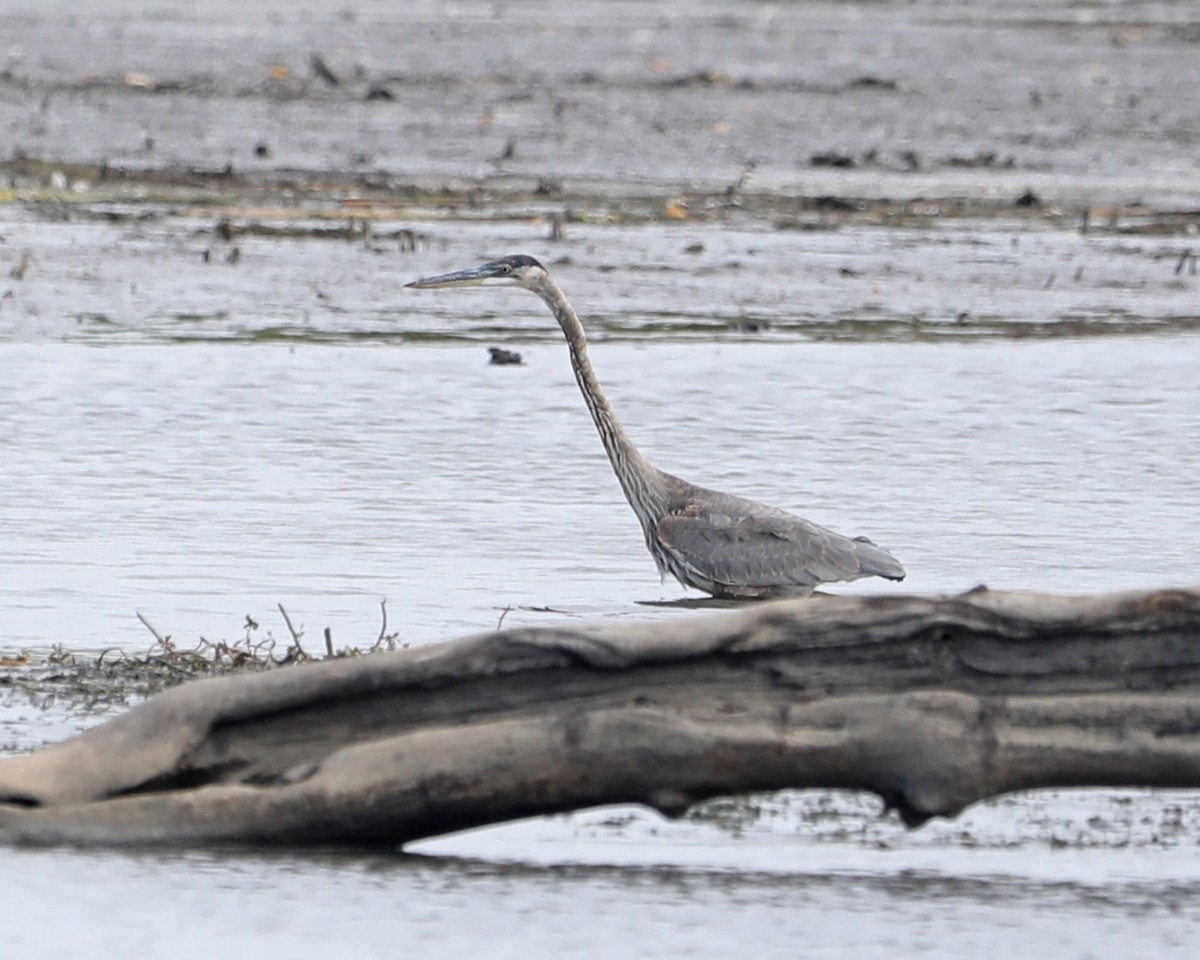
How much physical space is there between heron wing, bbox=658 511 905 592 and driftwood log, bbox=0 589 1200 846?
10.5 ft

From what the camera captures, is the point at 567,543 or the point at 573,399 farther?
the point at 573,399

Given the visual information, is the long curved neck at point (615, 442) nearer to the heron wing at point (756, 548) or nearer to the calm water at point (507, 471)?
the heron wing at point (756, 548)

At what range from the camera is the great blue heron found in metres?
9.10

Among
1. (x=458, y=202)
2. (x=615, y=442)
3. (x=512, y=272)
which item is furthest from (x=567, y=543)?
(x=458, y=202)

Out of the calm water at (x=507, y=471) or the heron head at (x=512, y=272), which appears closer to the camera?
the calm water at (x=507, y=471)

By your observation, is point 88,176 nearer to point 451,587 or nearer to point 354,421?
point 354,421

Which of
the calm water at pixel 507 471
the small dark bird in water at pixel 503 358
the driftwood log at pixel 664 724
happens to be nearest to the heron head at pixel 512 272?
the calm water at pixel 507 471

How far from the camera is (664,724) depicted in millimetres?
5812

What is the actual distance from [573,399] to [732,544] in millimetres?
4191

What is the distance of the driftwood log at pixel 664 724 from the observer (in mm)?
5812

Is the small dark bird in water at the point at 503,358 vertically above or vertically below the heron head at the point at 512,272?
below

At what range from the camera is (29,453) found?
11.6 meters

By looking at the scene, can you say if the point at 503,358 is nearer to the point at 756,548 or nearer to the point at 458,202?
the point at 756,548

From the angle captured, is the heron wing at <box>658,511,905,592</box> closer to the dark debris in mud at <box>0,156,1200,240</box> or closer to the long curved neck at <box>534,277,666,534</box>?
the long curved neck at <box>534,277,666,534</box>
